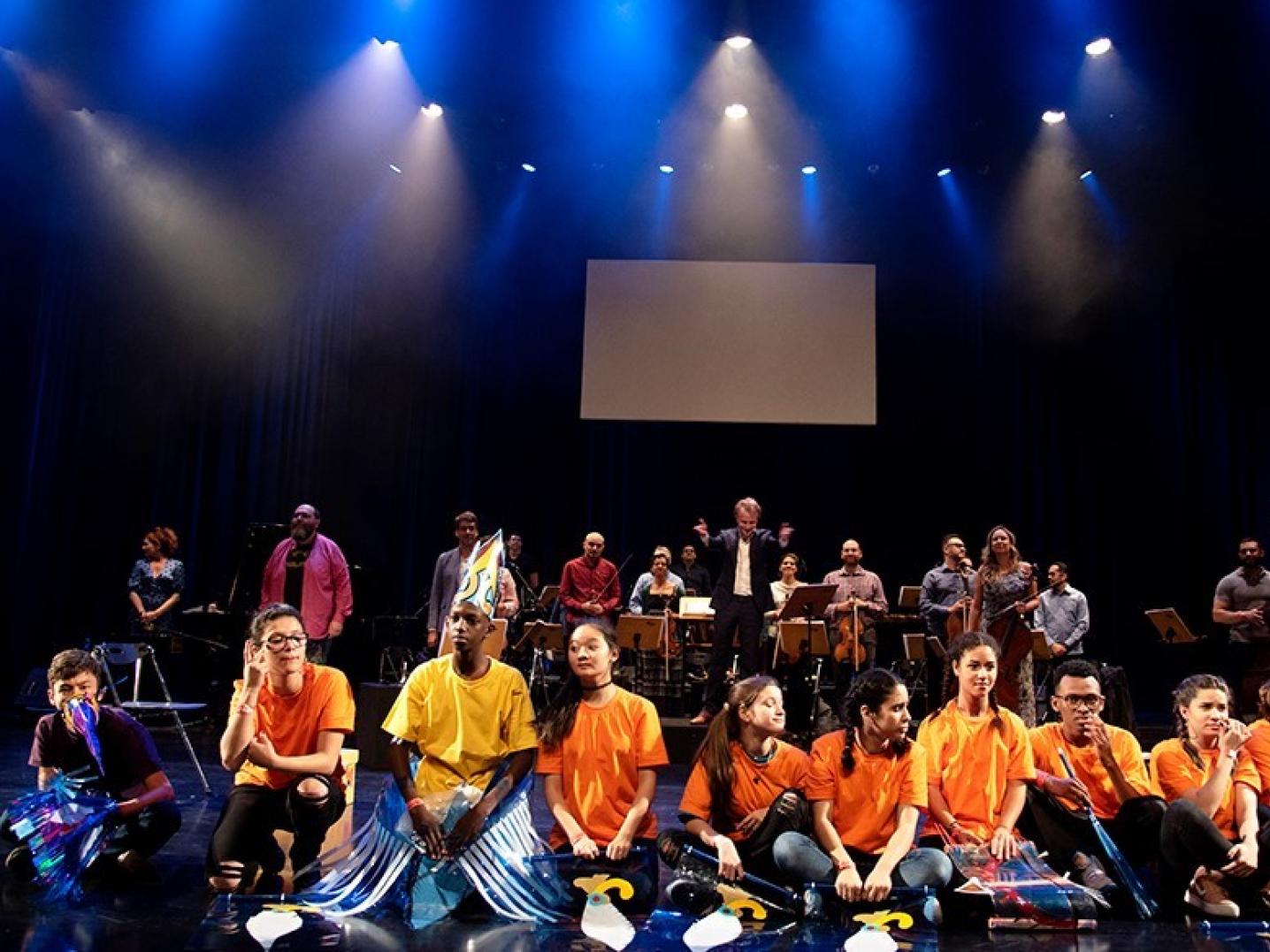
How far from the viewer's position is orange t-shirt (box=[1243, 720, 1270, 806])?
147 inches

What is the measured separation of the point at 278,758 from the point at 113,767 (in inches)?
29.9

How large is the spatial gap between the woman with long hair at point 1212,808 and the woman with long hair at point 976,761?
479mm

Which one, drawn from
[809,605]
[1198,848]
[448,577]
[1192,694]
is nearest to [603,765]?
[1198,848]

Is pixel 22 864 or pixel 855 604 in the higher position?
pixel 855 604

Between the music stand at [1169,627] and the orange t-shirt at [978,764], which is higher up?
the music stand at [1169,627]

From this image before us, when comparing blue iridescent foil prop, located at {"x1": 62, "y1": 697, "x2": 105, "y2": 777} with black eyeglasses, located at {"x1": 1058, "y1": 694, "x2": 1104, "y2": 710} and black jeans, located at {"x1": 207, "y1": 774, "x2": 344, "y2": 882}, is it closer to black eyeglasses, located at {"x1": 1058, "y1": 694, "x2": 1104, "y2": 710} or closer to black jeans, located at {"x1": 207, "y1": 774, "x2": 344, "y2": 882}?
black jeans, located at {"x1": 207, "y1": 774, "x2": 344, "y2": 882}

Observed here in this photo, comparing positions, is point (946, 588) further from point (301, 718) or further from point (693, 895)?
point (301, 718)

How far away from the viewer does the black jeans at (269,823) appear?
352 cm

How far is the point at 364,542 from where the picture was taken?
1130 cm

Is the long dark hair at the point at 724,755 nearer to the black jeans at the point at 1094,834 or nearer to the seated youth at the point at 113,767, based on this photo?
the black jeans at the point at 1094,834

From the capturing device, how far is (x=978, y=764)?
3656 mm

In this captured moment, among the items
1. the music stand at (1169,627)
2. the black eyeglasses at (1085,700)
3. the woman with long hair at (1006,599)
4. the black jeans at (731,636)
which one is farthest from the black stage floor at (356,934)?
the music stand at (1169,627)

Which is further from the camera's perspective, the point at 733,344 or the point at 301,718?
the point at 733,344

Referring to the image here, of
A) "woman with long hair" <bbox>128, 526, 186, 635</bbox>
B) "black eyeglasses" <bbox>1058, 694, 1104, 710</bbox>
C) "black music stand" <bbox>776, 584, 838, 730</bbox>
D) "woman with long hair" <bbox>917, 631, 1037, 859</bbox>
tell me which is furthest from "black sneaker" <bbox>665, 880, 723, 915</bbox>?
"woman with long hair" <bbox>128, 526, 186, 635</bbox>
